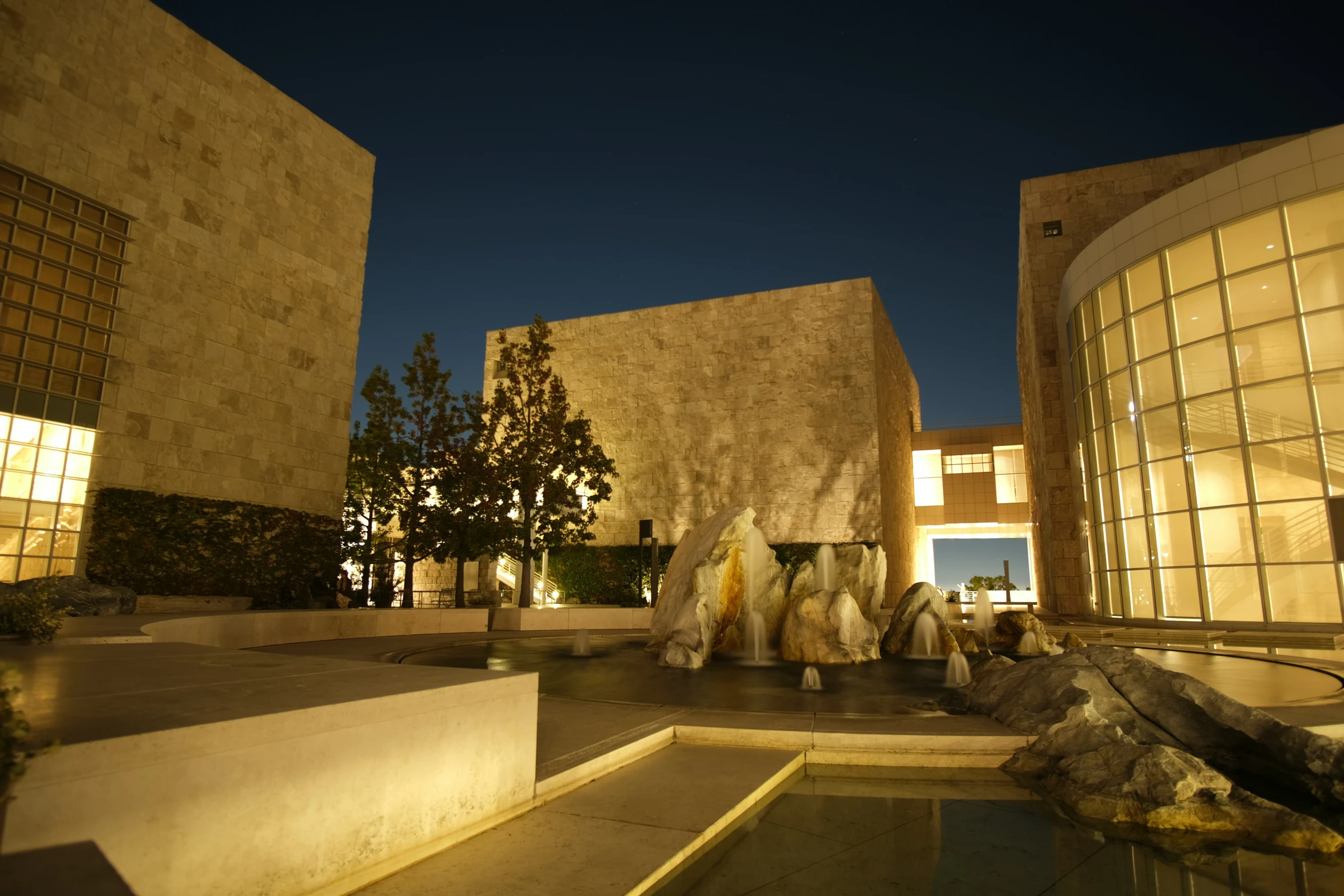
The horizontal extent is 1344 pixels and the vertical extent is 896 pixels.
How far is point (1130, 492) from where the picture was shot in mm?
19000

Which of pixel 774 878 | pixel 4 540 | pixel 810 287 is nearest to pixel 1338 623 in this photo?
pixel 774 878

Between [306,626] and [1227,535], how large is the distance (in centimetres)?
1987

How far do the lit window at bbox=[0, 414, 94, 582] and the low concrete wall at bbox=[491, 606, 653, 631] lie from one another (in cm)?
893

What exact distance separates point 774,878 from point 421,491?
20.9 meters

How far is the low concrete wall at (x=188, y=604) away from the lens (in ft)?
44.7

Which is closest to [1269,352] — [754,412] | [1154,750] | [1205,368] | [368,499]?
[1205,368]

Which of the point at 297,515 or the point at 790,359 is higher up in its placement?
the point at 790,359

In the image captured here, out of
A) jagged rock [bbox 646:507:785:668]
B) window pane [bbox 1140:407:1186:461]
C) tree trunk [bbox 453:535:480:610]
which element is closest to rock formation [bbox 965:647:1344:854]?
jagged rock [bbox 646:507:785:668]

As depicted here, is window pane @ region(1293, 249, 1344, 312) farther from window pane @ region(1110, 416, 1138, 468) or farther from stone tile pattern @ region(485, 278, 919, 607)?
stone tile pattern @ region(485, 278, 919, 607)

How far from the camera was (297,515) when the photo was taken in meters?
17.5

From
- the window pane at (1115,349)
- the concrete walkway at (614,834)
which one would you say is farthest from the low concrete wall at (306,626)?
the window pane at (1115,349)

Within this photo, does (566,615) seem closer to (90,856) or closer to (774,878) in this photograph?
(774,878)

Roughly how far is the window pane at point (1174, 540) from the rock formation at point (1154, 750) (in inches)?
509

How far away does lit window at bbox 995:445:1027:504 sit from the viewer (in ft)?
116
